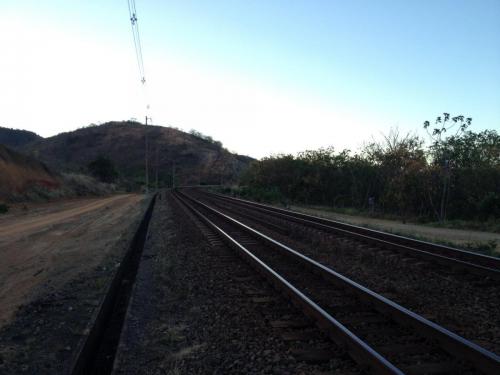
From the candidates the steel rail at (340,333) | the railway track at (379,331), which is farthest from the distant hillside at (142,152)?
the steel rail at (340,333)

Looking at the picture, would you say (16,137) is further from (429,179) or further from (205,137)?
(429,179)

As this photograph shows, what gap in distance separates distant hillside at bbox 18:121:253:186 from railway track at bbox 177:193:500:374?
112 metres

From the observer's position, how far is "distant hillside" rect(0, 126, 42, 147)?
547 ft

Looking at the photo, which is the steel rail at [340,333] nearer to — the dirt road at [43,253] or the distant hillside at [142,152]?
the dirt road at [43,253]

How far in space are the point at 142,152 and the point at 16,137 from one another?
216 ft

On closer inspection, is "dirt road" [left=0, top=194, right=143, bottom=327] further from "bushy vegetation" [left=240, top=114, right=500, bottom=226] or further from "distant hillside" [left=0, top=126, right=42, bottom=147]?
"distant hillside" [left=0, top=126, right=42, bottom=147]

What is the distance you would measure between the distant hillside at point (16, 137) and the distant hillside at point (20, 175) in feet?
437

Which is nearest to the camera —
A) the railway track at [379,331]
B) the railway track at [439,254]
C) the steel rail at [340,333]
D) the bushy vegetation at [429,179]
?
the steel rail at [340,333]

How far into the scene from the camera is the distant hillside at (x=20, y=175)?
37156mm

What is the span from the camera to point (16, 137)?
172500 millimetres

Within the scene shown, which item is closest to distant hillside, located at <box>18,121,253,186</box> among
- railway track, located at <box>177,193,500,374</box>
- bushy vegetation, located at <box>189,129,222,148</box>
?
bushy vegetation, located at <box>189,129,222,148</box>

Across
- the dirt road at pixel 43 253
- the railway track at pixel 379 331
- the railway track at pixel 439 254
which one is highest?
the railway track at pixel 439 254

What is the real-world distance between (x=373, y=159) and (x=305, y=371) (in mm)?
34474

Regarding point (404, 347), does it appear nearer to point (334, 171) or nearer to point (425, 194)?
point (425, 194)
